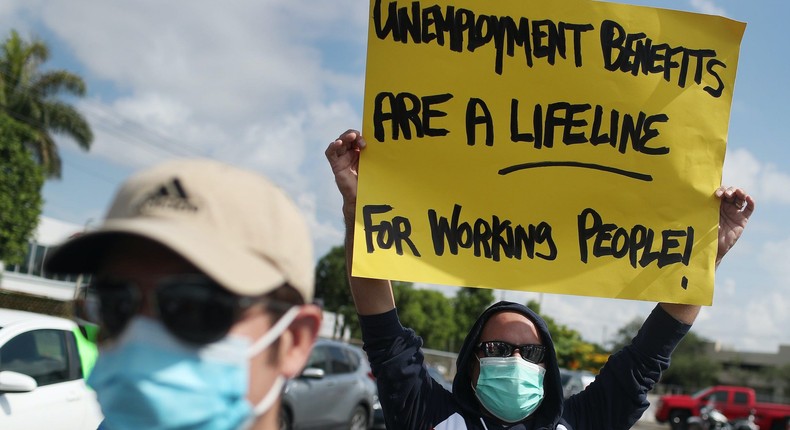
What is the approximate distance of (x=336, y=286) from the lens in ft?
→ 207

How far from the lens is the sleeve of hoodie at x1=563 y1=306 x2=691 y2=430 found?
9.04 feet

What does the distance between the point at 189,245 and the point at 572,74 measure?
1.88 m

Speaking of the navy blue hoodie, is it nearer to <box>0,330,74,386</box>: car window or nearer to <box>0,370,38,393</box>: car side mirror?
<box>0,370,38,393</box>: car side mirror

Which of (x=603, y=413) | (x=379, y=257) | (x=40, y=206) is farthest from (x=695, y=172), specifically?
(x=40, y=206)

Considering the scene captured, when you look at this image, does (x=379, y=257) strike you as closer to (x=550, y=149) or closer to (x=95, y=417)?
(x=550, y=149)

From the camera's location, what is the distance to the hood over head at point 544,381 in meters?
2.81

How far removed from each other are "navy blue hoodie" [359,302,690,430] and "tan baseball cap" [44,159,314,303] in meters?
1.19

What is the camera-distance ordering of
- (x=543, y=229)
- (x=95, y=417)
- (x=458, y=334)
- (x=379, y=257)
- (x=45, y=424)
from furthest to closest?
(x=458, y=334), (x=95, y=417), (x=45, y=424), (x=543, y=229), (x=379, y=257)

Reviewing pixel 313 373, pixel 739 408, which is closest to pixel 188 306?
pixel 313 373

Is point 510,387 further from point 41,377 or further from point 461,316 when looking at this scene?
point 461,316

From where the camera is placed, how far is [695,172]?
281cm

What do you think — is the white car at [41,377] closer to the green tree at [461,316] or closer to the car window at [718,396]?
the car window at [718,396]

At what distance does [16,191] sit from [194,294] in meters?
28.4

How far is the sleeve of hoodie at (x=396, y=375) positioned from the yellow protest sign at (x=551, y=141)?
0.85 feet
